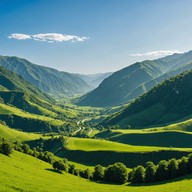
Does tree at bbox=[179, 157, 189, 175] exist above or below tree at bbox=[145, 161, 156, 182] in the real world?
above

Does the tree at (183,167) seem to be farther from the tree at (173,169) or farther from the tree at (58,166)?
the tree at (58,166)

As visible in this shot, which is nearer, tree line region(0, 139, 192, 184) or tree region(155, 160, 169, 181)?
tree line region(0, 139, 192, 184)

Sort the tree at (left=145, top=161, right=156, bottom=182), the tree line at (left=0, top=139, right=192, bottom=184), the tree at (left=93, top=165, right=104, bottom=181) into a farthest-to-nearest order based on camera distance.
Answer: the tree at (left=93, top=165, right=104, bottom=181)
the tree at (left=145, top=161, right=156, bottom=182)
the tree line at (left=0, top=139, right=192, bottom=184)

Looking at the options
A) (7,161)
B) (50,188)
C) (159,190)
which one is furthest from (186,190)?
(7,161)

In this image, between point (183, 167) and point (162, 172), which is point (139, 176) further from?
point (183, 167)

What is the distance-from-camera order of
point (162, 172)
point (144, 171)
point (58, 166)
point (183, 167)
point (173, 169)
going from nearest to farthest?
point (173, 169), point (183, 167), point (162, 172), point (58, 166), point (144, 171)

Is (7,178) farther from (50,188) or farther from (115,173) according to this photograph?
(115,173)

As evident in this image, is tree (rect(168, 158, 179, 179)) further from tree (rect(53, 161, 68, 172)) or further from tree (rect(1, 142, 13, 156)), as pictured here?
tree (rect(1, 142, 13, 156))

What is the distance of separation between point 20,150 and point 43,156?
Answer: 1163 cm

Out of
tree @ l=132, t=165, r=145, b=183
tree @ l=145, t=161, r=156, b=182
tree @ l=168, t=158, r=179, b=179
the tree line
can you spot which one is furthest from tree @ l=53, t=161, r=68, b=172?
tree @ l=168, t=158, r=179, b=179

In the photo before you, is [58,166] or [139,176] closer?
[139,176]

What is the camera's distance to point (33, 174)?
99938mm

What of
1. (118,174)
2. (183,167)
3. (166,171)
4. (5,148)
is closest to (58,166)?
(5,148)

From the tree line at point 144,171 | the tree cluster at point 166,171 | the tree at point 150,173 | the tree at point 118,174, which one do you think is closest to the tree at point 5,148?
the tree line at point 144,171
